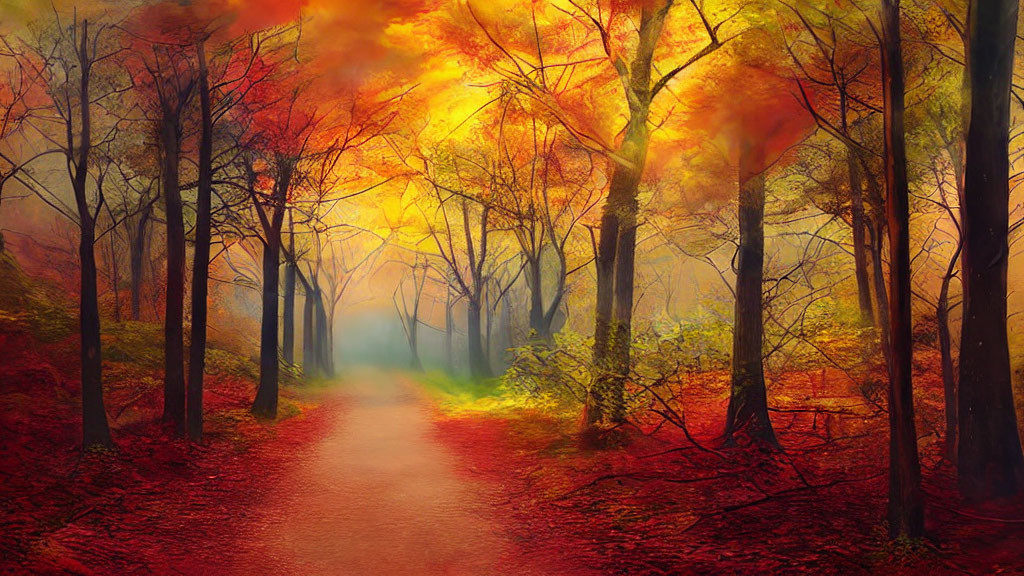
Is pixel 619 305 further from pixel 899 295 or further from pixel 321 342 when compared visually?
pixel 321 342

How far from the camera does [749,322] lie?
24.6 ft

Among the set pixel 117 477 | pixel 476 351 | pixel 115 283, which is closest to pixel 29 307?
pixel 117 477

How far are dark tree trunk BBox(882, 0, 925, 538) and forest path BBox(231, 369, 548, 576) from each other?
2795mm

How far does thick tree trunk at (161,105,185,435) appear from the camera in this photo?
Result: 324 inches

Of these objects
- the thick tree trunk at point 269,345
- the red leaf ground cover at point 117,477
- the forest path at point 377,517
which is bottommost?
the forest path at point 377,517

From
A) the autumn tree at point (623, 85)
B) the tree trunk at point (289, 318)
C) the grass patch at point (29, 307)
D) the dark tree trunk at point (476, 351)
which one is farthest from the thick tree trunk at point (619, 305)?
the tree trunk at point (289, 318)

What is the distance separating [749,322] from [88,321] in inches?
286

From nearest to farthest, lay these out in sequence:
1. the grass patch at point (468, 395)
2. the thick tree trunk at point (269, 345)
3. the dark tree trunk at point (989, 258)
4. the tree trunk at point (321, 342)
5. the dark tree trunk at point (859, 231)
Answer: the dark tree trunk at point (989, 258), the dark tree trunk at point (859, 231), the thick tree trunk at point (269, 345), the grass patch at point (468, 395), the tree trunk at point (321, 342)

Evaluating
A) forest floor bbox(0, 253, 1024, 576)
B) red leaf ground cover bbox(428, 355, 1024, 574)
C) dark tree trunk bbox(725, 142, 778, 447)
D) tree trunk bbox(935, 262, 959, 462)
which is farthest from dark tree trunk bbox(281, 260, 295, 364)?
tree trunk bbox(935, 262, 959, 462)

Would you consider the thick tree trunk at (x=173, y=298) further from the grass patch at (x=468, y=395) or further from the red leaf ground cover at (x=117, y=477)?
the grass patch at (x=468, y=395)

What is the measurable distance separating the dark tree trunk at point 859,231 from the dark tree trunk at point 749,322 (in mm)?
1137

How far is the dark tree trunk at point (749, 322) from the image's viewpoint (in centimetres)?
748

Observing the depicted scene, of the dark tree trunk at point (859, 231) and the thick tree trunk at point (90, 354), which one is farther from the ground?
the dark tree trunk at point (859, 231)

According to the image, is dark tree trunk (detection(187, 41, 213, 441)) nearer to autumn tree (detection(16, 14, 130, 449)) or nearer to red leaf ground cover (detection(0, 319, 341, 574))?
red leaf ground cover (detection(0, 319, 341, 574))
